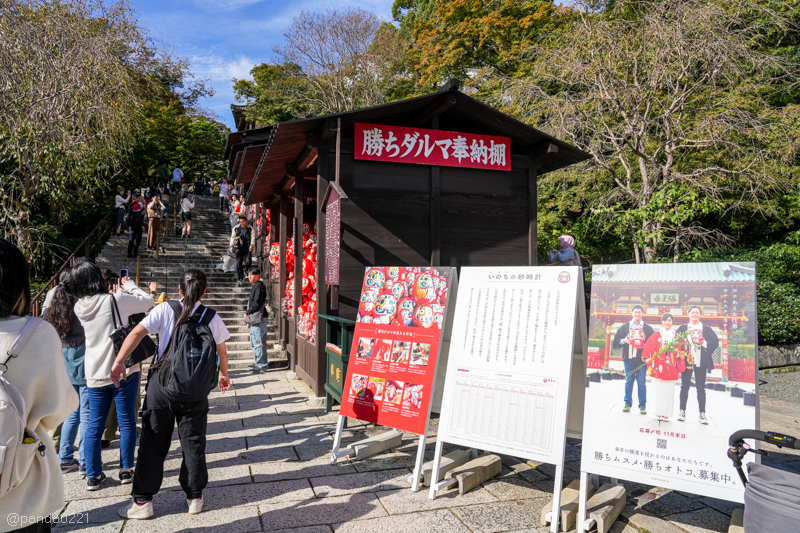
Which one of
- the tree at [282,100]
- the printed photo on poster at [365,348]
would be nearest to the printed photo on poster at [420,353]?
the printed photo on poster at [365,348]

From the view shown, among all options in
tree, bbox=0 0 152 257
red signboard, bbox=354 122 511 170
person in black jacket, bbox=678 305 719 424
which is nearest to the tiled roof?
person in black jacket, bbox=678 305 719 424

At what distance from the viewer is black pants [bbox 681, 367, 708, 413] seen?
3189 millimetres

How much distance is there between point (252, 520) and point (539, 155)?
6413 mm

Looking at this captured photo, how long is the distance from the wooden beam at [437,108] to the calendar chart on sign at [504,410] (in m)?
4.09

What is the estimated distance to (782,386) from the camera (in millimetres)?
9109

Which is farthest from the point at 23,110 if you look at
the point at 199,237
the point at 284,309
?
the point at 199,237

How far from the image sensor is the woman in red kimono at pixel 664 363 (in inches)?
130

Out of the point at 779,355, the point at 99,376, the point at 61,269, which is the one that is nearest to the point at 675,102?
the point at 779,355

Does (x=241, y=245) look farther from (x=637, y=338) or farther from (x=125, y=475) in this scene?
(x=637, y=338)

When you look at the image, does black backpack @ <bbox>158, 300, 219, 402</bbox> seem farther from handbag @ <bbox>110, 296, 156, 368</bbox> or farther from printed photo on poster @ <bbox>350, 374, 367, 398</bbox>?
printed photo on poster @ <bbox>350, 374, 367, 398</bbox>

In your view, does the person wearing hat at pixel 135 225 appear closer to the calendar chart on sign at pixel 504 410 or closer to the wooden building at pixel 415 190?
the wooden building at pixel 415 190

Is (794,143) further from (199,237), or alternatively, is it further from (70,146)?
(199,237)

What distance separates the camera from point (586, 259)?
18969 mm

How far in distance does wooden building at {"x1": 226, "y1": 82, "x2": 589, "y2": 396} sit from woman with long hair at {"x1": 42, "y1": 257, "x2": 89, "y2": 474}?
3.02 m
